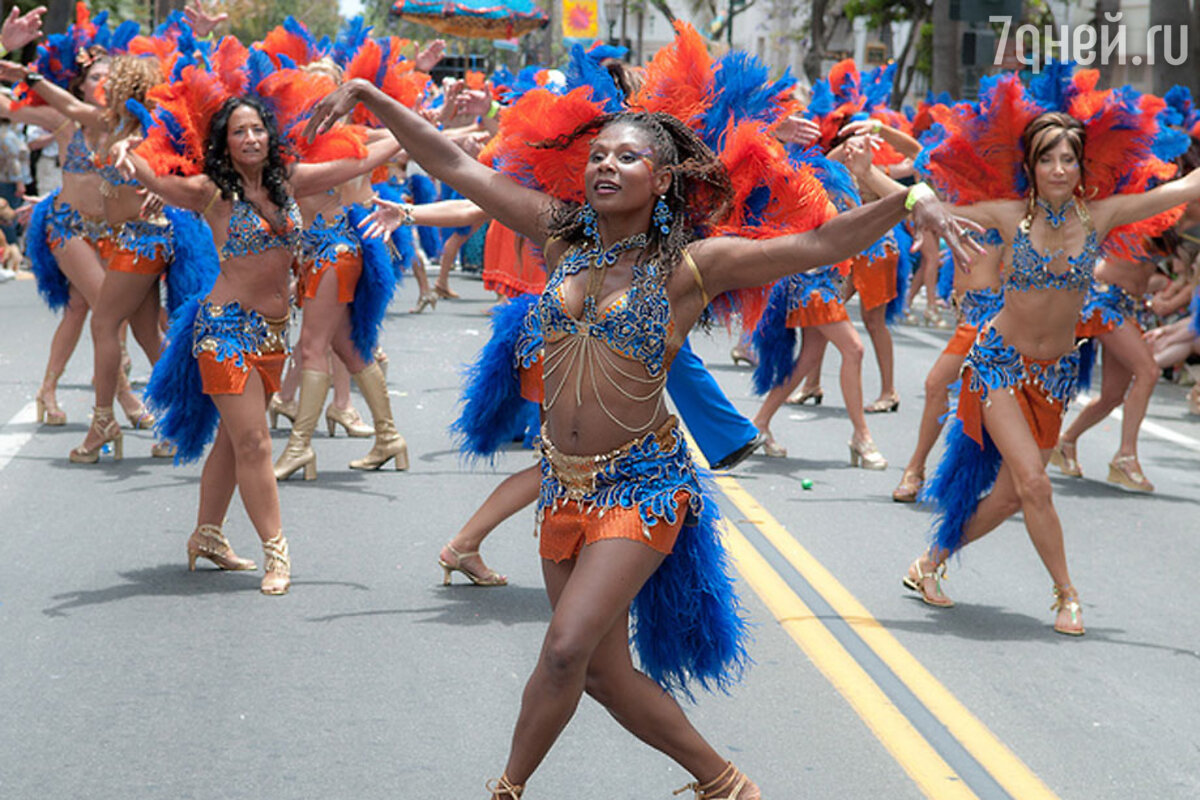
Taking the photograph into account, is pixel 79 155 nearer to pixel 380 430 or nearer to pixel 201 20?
pixel 201 20

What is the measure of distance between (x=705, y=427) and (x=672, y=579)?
1769mm

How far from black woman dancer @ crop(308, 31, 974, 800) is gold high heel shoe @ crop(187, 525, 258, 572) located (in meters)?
2.86

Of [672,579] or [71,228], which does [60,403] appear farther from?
[672,579]

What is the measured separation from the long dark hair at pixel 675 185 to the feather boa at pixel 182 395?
292 centimetres

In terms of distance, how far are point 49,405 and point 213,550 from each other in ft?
13.6

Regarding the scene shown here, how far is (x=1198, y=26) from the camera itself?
68.0 ft

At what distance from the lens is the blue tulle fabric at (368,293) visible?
9727 millimetres

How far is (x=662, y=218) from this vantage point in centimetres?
436

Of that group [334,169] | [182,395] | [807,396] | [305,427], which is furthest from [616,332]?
[807,396]

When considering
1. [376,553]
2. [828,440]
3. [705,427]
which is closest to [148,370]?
[828,440]

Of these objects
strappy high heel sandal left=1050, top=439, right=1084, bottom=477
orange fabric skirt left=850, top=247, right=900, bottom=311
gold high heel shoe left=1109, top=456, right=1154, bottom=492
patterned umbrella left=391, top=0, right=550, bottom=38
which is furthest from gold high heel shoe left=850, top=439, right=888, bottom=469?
patterned umbrella left=391, top=0, right=550, bottom=38

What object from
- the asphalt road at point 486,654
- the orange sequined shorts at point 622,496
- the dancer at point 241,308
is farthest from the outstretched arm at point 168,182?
the orange sequined shorts at point 622,496

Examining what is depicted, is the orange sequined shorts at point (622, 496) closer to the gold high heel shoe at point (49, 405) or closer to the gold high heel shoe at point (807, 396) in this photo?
the gold high heel shoe at point (49, 405)

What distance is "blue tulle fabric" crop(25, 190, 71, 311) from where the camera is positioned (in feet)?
34.8
